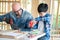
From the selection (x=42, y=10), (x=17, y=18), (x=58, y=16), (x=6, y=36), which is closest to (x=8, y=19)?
(x=17, y=18)

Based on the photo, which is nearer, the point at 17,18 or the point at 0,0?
the point at 17,18

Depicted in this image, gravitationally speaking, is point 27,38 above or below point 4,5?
below

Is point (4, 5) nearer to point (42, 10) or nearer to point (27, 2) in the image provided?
point (27, 2)

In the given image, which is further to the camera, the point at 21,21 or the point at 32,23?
the point at 21,21

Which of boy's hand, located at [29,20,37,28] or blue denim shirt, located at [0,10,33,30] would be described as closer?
boy's hand, located at [29,20,37,28]

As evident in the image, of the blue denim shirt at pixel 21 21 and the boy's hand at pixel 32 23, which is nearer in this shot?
the boy's hand at pixel 32 23

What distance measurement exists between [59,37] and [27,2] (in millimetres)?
1325

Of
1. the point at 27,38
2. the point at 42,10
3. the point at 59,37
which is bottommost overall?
the point at 59,37

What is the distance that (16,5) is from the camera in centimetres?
254

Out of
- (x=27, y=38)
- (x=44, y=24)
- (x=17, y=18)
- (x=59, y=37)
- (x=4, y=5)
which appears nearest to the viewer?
(x=27, y=38)

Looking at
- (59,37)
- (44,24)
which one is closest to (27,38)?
(44,24)

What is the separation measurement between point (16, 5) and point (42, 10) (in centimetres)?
38

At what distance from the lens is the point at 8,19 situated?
279cm

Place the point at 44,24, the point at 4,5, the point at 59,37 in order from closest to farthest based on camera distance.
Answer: the point at 44,24, the point at 59,37, the point at 4,5
